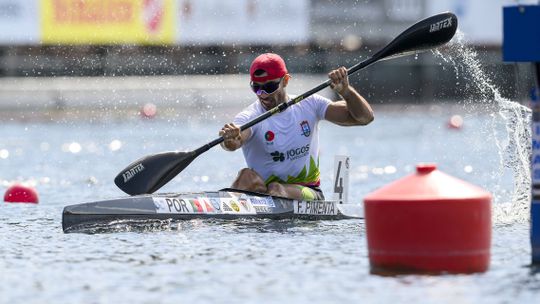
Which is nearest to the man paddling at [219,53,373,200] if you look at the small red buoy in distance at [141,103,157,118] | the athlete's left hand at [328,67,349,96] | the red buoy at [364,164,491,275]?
the athlete's left hand at [328,67,349,96]

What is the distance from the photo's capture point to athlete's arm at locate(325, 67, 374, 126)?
35.0 ft

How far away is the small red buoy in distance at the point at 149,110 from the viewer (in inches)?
1280

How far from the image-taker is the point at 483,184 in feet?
50.0

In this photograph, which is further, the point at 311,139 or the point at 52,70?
the point at 52,70

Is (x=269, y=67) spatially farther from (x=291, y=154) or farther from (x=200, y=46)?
(x=200, y=46)

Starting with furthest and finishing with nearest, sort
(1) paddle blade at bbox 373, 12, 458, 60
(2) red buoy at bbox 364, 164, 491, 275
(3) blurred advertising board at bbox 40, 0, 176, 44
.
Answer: (3) blurred advertising board at bbox 40, 0, 176, 44
(1) paddle blade at bbox 373, 12, 458, 60
(2) red buoy at bbox 364, 164, 491, 275

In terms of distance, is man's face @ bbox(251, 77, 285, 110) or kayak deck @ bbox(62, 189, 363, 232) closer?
kayak deck @ bbox(62, 189, 363, 232)

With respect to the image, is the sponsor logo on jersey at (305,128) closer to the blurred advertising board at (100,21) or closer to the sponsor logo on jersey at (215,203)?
the sponsor logo on jersey at (215,203)

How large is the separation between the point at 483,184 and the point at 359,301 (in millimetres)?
8548

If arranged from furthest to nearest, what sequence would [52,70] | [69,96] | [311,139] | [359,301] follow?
[52,70]
[69,96]
[311,139]
[359,301]

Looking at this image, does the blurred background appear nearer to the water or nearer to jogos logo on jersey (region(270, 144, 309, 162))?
the water

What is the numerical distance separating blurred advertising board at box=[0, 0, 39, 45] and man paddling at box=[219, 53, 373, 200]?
24.3 meters

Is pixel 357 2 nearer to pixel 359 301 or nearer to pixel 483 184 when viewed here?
pixel 483 184

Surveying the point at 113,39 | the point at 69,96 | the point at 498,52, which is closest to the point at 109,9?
the point at 113,39
